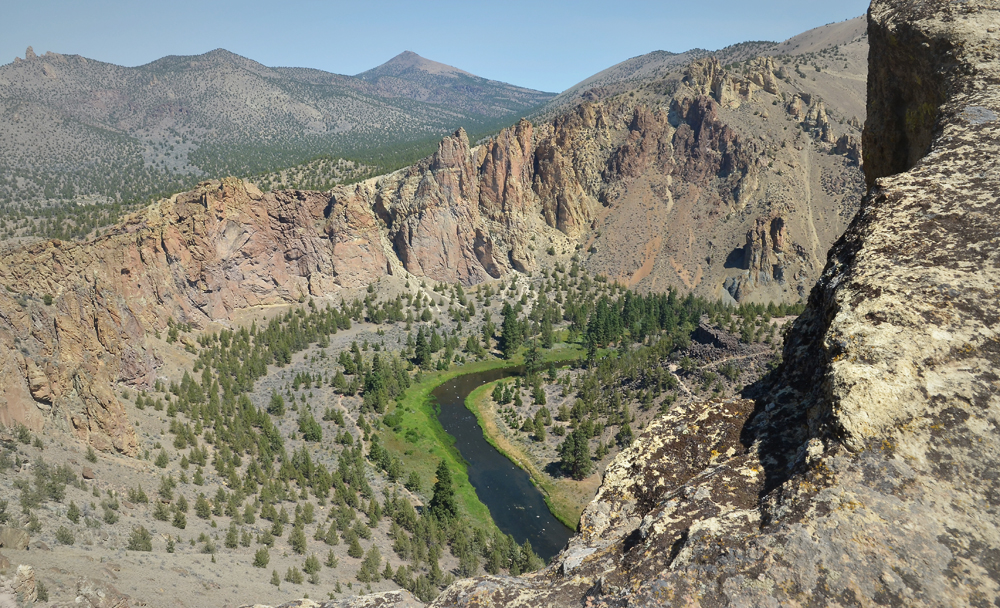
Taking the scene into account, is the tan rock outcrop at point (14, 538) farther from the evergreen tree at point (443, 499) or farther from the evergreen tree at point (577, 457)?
the evergreen tree at point (577, 457)

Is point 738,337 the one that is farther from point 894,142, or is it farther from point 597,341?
point 894,142

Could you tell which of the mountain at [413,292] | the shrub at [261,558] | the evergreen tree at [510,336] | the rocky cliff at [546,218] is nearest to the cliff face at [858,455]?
the mountain at [413,292]

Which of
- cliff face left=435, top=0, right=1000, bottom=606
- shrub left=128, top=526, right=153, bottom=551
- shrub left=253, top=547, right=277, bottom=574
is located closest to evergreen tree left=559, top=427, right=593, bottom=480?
shrub left=253, top=547, right=277, bottom=574

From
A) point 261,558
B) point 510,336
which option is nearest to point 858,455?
point 261,558

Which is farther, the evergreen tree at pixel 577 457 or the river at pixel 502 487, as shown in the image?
the evergreen tree at pixel 577 457

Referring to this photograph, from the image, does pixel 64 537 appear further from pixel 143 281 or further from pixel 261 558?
pixel 143 281

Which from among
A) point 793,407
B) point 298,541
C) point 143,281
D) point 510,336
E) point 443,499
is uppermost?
point 793,407

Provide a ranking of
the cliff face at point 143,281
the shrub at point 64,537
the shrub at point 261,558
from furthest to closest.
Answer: the cliff face at point 143,281, the shrub at point 261,558, the shrub at point 64,537
